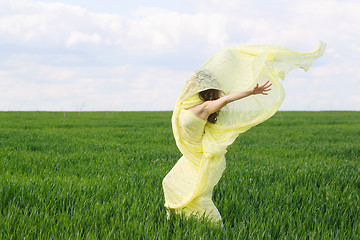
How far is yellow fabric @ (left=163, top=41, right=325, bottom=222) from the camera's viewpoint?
375 centimetres

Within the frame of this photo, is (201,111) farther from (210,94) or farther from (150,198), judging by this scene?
(150,198)

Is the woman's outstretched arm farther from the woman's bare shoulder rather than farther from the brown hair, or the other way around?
the brown hair

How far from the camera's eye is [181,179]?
4.07 metres

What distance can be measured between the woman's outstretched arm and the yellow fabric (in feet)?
0.55

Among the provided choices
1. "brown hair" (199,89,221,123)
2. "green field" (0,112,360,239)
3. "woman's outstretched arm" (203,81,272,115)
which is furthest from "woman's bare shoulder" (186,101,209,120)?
"green field" (0,112,360,239)

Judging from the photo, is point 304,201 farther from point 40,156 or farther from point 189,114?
point 40,156

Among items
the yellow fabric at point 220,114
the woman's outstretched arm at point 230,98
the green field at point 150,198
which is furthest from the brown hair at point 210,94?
the green field at point 150,198

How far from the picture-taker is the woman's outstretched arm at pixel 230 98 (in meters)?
3.45

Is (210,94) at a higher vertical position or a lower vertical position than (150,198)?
higher

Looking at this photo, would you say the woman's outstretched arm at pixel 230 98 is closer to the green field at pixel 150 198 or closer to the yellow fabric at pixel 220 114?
the yellow fabric at pixel 220 114

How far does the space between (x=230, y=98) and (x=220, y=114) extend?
1.57ft

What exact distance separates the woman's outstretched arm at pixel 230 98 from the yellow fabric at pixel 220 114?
0.17 metres

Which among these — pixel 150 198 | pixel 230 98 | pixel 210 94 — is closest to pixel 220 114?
pixel 210 94

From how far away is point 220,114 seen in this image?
394cm
